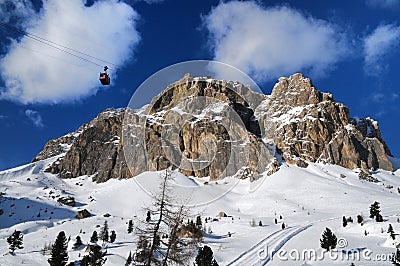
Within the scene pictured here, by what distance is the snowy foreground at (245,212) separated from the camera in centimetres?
2692

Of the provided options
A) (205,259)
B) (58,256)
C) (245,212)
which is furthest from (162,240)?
(245,212)

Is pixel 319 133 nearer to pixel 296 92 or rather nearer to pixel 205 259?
pixel 296 92

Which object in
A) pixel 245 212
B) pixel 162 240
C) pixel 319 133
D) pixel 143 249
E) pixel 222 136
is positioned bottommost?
pixel 143 249

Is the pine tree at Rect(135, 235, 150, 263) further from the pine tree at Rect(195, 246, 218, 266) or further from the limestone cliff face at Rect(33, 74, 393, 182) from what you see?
the limestone cliff face at Rect(33, 74, 393, 182)

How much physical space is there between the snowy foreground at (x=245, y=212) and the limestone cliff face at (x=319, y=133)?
828cm

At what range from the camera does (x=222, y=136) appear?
149125 millimetres

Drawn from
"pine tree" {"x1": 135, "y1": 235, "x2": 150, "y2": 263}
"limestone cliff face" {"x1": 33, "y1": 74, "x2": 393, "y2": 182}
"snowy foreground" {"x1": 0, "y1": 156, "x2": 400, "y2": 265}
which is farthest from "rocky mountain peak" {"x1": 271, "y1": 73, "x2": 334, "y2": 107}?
"pine tree" {"x1": 135, "y1": 235, "x2": 150, "y2": 263}

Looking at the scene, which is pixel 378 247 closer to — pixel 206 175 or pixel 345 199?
pixel 345 199

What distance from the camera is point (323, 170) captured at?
12888 centimetres

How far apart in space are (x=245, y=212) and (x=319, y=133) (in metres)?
77.4

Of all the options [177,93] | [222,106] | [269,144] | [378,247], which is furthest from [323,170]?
[378,247]

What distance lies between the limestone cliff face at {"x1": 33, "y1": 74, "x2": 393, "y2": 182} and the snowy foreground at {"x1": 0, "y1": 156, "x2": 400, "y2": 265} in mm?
8980

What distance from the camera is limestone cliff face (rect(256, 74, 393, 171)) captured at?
5536 inches

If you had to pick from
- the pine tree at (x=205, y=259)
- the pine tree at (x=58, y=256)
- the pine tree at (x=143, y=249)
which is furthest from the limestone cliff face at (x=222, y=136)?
the pine tree at (x=143, y=249)
